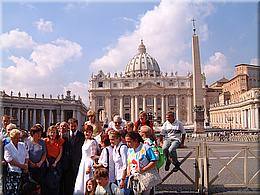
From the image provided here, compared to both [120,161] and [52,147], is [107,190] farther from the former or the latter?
[52,147]

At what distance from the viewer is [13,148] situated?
6.24m

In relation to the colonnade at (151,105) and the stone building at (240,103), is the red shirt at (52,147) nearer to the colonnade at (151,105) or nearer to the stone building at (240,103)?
the stone building at (240,103)

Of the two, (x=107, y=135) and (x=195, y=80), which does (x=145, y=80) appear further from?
(x=107, y=135)

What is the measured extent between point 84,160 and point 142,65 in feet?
416

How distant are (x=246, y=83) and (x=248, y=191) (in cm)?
8951

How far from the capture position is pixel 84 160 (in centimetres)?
655

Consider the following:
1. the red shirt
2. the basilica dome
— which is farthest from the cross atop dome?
the red shirt

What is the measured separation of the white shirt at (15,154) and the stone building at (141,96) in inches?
4078

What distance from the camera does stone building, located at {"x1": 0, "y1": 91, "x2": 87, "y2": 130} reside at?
64688mm

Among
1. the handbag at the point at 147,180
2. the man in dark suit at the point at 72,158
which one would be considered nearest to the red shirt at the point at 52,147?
the man in dark suit at the point at 72,158

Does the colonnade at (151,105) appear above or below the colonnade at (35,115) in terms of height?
above

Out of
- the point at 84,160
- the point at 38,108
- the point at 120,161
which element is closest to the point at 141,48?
the point at 38,108

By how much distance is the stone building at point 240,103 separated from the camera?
220 ft

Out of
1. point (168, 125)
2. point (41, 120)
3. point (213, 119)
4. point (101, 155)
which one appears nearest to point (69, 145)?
point (101, 155)
